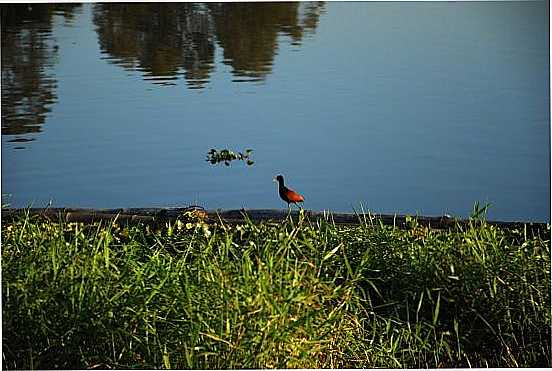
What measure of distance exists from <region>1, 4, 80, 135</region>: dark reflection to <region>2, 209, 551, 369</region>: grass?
929mm

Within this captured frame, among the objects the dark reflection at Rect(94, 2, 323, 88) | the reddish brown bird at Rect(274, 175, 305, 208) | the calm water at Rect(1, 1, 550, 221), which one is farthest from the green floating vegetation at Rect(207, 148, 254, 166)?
the dark reflection at Rect(94, 2, 323, 88)

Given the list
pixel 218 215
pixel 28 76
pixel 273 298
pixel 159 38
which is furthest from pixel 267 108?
pixel 273 298

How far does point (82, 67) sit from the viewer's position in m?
4.79

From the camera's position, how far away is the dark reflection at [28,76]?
182 inches

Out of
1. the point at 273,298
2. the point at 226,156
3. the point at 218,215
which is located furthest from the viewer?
the point at 226,156

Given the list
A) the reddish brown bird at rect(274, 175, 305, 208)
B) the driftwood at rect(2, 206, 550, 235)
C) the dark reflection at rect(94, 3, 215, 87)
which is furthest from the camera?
the dark reflection at rect(94, 3, 215, 87)

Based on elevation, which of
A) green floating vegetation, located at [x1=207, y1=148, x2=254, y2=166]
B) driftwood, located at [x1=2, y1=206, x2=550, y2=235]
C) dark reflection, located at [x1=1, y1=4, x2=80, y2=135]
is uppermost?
dark reflection, located at [x1=1, y1=4, x2=80, y2=135]

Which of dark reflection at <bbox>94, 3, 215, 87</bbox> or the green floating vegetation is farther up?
dark reflection at <bbox>94, 3, 215, 87</bbox>

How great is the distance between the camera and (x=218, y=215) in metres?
4.30

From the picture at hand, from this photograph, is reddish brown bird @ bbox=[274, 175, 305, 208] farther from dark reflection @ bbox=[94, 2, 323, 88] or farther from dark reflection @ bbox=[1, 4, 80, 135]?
dark reflection @ bbox=[1, 4, 80, 135]

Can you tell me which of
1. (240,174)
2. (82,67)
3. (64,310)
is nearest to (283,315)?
(64,310)

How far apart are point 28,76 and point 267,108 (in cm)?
130

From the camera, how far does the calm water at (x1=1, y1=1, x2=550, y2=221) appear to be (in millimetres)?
4672

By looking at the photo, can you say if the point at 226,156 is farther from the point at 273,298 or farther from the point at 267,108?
the point at 273,298
